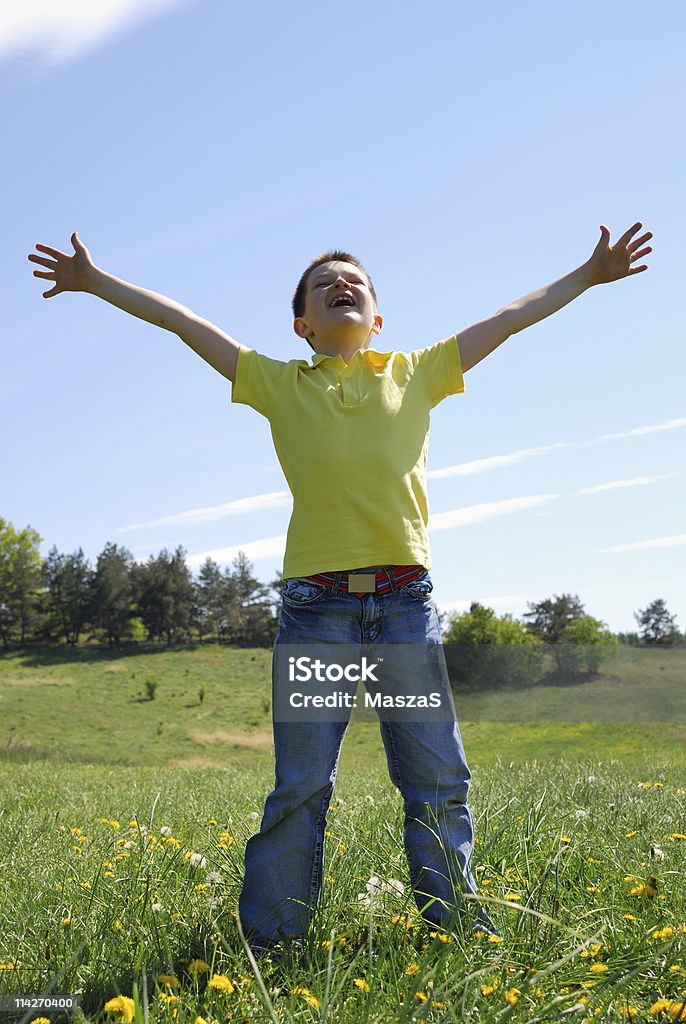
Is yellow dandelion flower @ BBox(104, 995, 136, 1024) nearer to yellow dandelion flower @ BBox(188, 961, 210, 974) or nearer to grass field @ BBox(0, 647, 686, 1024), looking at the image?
grass field @ BBox(0, 647, 686, 1024)

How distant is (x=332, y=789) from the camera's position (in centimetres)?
260

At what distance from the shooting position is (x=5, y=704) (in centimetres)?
3272

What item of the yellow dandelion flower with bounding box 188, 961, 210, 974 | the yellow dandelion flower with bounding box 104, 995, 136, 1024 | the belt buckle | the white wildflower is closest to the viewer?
the yellow dandelion flower with bounding box 104, 995, 136, 1024

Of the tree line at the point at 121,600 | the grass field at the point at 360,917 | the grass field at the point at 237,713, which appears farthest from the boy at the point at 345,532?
the tree line at the point at 121,600

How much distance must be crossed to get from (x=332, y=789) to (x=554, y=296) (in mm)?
1938

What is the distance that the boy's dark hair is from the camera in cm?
325

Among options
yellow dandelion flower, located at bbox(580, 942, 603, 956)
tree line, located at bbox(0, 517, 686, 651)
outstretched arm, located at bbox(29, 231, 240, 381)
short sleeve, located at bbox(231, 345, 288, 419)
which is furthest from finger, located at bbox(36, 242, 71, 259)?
tree line, located at bbox(0, 517, 686, 651)

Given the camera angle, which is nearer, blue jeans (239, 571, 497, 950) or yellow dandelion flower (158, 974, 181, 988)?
yellow dandelion flower (158, 974, 181, 988)

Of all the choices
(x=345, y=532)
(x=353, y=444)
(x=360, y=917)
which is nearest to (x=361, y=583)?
(x=345, y=532)

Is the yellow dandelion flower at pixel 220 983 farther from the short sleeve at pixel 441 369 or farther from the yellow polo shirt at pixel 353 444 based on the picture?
the short sleeve at pixel 441 369

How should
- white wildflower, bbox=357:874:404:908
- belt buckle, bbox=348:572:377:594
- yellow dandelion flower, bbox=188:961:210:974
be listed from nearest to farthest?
yellow dandelion flower, bbox=188:961:210:974 → white wildflower, bbox=357:874:404:908 → belt buckle, bbox=348:572:377:594

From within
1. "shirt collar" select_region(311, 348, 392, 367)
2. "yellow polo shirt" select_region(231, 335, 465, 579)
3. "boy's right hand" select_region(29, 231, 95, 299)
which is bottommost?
"yellow polo shirt" select_region(231, 335, 465, 579)

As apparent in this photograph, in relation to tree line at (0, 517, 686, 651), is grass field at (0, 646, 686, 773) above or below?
below

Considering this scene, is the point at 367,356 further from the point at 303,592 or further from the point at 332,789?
the point at 332,789
